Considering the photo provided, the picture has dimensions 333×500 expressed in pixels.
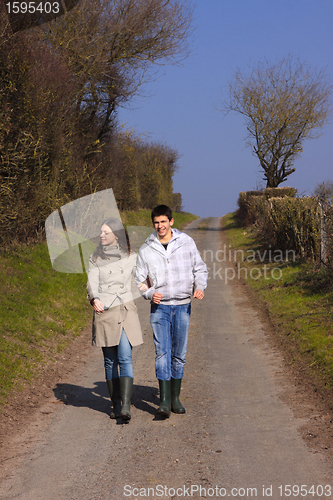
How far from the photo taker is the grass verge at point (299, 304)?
7494 millimetres

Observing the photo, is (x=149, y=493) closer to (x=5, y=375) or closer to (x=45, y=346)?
(x=5, y=375)

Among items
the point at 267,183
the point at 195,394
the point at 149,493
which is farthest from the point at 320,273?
the point at 267,183

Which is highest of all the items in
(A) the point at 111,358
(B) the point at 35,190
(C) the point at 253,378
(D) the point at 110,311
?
(B) the point at 35,190

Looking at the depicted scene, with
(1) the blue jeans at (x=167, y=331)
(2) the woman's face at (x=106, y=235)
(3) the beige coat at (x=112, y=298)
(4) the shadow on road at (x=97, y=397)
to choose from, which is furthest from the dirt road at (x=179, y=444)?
(2) the woman's face at (x=106, y=235)

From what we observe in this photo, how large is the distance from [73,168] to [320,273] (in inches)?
367

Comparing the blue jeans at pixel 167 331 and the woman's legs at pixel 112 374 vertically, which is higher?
the blue jeans at pixel 167 331

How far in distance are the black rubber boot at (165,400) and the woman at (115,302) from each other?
0.35 meters

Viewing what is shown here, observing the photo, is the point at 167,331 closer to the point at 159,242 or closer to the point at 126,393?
the point at 126,393

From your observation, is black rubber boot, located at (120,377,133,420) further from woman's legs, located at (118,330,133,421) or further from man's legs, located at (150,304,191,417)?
man's legs, located at (150,304,191,417)

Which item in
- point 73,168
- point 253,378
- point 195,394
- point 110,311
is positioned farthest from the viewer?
point 73,168

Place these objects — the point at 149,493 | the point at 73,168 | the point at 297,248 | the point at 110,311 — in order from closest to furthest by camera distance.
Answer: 1. the point at 149,493
2. the point at 110,311
3. the point at 297,248
4. the point at 73,168

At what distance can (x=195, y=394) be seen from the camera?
21.1 feet

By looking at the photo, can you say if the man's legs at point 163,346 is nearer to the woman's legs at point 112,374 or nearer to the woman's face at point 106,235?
the woman's legs at point 112,374

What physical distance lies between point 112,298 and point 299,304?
263 inches
